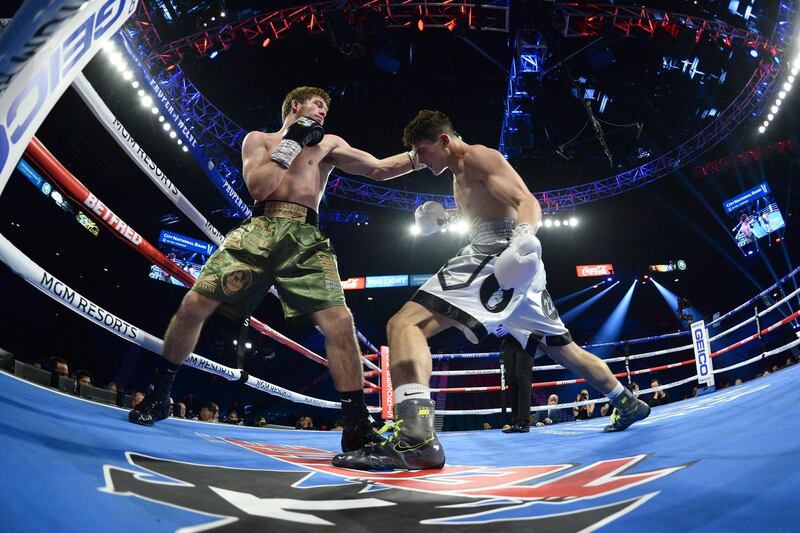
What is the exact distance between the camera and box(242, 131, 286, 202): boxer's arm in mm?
2203

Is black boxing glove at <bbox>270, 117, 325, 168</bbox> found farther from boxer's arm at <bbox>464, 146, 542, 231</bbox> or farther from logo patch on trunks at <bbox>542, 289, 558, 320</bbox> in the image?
logo patch on trunks at <bbox>542, 289, 558, 320</bbox>

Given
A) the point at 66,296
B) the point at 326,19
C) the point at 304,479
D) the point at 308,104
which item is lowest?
the point at 304,479

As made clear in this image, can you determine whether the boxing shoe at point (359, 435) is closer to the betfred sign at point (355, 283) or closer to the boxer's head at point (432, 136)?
the boxer's head at point (432, 136)

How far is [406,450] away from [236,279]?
1.08 m

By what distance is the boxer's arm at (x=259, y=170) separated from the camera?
220cm

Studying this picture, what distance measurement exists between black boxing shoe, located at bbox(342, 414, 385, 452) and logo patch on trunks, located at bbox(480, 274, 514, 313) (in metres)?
0.74

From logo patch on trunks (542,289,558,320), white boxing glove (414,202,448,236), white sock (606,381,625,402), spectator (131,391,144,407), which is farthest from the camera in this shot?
spectator (131,391,144,407)

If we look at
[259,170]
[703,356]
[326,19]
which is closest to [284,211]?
[259,170]

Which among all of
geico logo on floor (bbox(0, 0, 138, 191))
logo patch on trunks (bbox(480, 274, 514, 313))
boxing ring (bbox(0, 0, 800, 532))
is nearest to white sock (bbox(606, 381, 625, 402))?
boxing ring (bbox(0, 0, 800, 532))

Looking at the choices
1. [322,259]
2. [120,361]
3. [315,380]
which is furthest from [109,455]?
[315,380]

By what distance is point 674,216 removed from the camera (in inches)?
667

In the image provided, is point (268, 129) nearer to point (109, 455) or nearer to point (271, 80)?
point (271, 80)

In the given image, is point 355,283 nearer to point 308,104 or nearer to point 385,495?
point 308,104

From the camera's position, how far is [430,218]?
9.01 ft
